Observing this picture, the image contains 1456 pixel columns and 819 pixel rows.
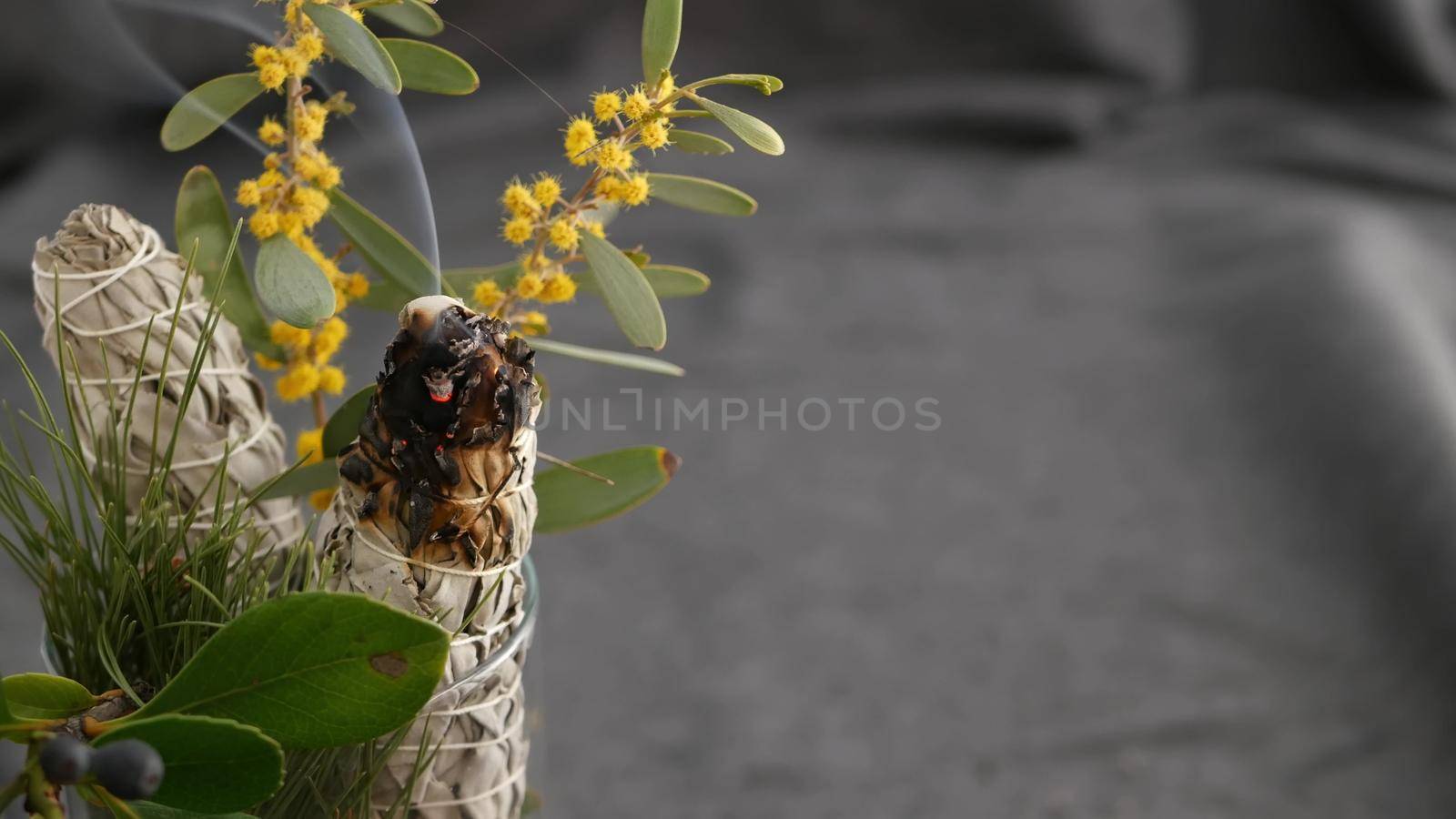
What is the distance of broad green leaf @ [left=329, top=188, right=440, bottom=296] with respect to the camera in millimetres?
347

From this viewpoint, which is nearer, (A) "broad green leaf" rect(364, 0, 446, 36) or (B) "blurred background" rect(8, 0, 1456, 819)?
(A) "broad green leaf" rect(364, 0, 446, 36)

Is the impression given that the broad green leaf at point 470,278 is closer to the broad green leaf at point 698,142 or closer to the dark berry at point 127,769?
the broad green leaf at point 698,142

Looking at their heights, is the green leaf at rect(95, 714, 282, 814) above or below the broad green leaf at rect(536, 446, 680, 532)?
below

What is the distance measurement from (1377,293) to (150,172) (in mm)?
947

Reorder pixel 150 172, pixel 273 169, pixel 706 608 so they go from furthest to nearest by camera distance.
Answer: pixel 150 172, pixel 706 608, pixel 273 169

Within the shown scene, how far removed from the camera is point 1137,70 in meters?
1.39

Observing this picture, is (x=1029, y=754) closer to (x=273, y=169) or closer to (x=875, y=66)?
(x=273, y=169)

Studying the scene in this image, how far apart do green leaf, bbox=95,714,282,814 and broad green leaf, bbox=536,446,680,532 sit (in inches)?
5.6

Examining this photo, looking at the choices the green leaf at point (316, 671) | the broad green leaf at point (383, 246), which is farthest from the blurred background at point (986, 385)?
the green leaf at point (316, 671)

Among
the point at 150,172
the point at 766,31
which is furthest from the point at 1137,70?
the point at 150,172

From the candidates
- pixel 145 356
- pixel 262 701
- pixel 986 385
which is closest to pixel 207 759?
pixel 262 701

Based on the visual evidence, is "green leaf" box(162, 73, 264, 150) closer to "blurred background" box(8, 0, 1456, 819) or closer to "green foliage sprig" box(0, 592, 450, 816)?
"blurred background" box(8, 0, 1456, 819)

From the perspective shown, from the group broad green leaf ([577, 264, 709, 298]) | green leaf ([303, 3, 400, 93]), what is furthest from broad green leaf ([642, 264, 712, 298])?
green leaf ([303, 3, 400, 93])

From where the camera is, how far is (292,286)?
0.31m
